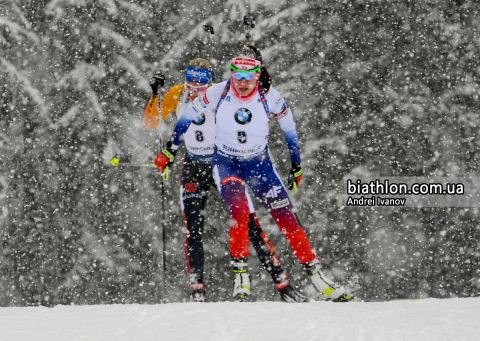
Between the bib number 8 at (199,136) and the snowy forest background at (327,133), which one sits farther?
the snowy forest background at (327,133)

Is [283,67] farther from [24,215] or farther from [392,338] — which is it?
[24,215]

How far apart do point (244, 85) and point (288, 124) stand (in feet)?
1.48

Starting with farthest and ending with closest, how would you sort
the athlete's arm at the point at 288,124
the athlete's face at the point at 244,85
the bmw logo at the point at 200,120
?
1. the bmw logo at the point at 200,120
2. the athlete's arm at the point at 288,124
3. the athlete's face at the point at 244,85

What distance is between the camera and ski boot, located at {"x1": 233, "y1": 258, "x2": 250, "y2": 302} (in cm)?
325

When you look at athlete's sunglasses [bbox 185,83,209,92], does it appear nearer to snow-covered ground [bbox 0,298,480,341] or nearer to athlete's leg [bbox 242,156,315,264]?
athlete's leg [bbox 242,156,315,264]

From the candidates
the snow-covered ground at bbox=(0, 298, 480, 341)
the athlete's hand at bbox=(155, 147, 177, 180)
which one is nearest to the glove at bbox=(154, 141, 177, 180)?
the athlete's hand at bbox=(155, 147, 177, 180)

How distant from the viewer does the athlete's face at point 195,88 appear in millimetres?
3527

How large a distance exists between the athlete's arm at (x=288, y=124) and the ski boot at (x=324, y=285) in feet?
2.55

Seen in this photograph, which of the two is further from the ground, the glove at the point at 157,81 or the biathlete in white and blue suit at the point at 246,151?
the glove at the point at 157,81

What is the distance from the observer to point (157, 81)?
11.6 feet

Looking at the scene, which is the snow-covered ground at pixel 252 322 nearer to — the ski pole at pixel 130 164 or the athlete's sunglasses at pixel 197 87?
the ski pole at pixel 130 164

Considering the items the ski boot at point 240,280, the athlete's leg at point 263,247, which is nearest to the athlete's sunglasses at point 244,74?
the athlete's leg at point 263,247

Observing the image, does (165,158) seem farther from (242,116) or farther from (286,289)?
(286,289)

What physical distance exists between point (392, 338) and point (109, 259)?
7.94ft
